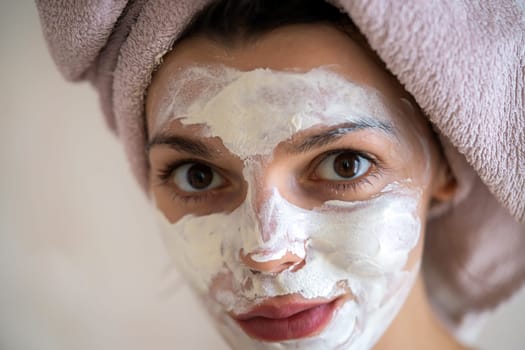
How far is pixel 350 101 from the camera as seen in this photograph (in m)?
0.63

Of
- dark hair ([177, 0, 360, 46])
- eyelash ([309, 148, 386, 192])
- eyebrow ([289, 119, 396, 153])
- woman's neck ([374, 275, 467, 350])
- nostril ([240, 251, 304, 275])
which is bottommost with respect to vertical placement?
woman's neck ([374, 275, 467, 350])

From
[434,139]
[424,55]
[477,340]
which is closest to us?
[424,55]

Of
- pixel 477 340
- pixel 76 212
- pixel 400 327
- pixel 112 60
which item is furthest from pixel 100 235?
pixel 477 340

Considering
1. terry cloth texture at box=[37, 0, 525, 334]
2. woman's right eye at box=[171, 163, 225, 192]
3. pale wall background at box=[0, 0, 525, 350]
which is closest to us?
terry cloth texture at box=[37, 0, 525, 334]

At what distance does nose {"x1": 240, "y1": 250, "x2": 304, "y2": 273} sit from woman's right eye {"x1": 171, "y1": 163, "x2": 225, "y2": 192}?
0.12 metres

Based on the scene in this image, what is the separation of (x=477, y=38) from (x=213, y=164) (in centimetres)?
32

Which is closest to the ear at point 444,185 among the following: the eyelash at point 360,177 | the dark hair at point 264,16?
the eyelash at point 360,177

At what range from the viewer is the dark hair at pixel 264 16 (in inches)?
25.0

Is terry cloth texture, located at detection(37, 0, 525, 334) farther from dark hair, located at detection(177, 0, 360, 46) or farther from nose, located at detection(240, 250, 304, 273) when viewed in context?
nose, located at detection(240, 250, 304, 273)

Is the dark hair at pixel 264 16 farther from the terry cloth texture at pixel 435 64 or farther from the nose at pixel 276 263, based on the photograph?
the nose at pixel 276 263

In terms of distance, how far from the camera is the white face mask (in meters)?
0.62

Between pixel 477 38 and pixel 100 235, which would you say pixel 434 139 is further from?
pixel 100 235

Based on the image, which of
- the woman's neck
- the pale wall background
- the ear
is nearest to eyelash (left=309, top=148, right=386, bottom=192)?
the ear

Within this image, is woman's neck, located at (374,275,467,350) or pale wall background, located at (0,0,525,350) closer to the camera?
woman's neck, located at (374,275,467,350)
